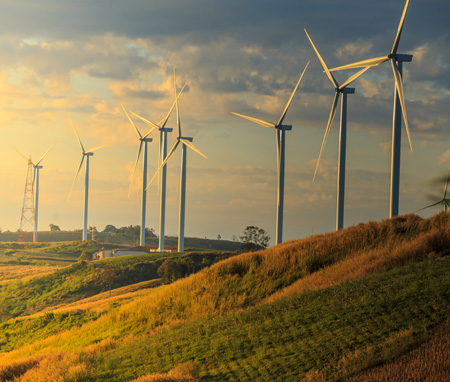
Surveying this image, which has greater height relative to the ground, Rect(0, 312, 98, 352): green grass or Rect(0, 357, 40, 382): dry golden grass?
Rect(0, 357, 40, 382): dry golden grass

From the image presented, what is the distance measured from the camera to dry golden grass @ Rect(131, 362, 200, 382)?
1806cm

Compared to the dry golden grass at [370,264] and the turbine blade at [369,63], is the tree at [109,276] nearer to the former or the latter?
the turbine blade at [369,63]

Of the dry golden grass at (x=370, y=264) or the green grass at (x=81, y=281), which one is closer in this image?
the dry golden grass at (x=370, y=264)

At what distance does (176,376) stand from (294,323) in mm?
5658

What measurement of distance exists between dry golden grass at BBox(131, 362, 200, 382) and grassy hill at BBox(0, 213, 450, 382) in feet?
0.21

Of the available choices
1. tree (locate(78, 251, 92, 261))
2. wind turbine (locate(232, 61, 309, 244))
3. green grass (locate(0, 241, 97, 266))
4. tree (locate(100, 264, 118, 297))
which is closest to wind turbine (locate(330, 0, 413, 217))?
wind turbine (locate(232, 61, 309, 244))

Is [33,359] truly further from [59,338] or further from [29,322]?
[29,322]

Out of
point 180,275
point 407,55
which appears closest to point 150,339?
point 407,55

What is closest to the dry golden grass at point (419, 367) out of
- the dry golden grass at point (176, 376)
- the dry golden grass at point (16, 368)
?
the dry golden grass at point (176, 376)

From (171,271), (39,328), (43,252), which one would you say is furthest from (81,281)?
(43,252)

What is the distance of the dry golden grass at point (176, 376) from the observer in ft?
59.3

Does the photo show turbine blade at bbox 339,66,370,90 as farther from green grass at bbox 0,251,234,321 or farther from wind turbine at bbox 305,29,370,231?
green grass at bbox 0,251,234,321

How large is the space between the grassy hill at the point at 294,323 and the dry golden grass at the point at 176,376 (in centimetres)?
6

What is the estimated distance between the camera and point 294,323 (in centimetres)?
2191
